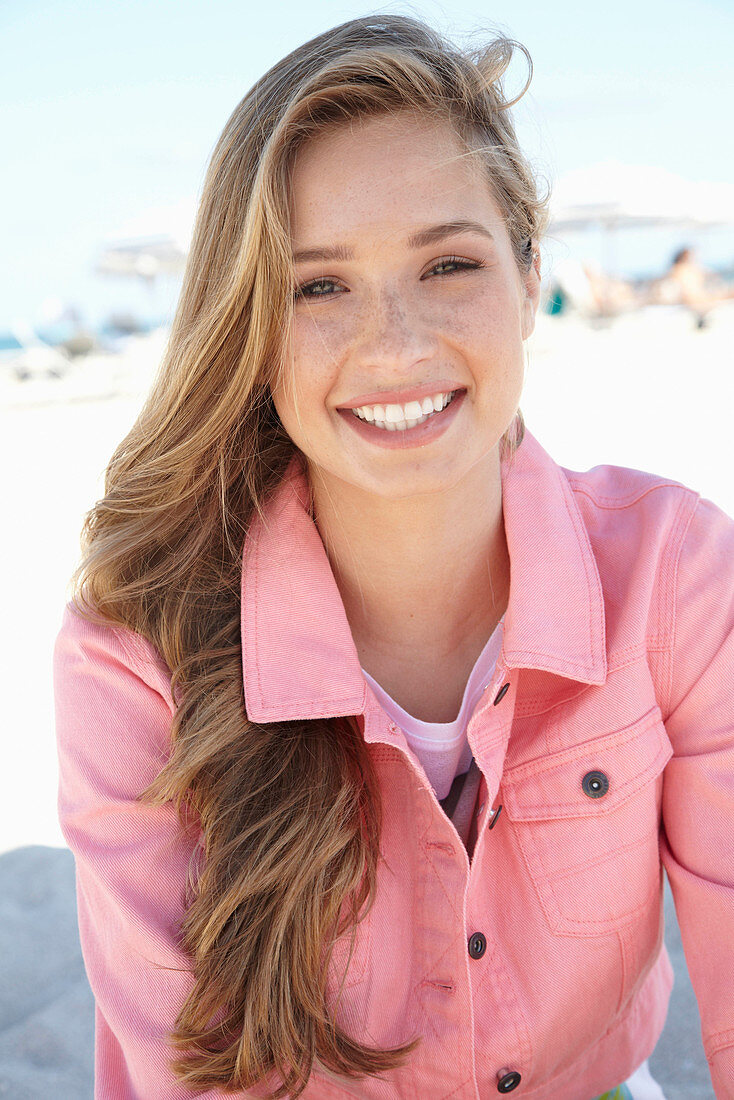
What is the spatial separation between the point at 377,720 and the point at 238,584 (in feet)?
1.33

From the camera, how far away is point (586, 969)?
1641 millimetres

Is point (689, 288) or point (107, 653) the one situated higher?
point (689, 288)

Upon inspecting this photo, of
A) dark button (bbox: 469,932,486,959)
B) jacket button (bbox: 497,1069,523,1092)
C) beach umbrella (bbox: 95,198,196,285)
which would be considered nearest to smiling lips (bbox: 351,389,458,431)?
dark button (bbox: 469,932,486,959)

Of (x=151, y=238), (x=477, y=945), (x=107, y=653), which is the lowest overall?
(x=477, y=945)

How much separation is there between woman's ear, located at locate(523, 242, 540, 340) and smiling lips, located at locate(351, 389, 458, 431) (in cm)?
39

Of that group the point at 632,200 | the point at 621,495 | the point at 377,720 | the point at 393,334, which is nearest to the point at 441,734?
the point at 377,720

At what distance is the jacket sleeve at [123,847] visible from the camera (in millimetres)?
1474

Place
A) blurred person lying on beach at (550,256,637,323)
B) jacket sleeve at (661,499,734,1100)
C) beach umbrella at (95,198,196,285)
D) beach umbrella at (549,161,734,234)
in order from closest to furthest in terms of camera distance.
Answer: jacket sleeve at (661,499,734,1100) < beach umbrella at (95,198,196,285) < beach umbrella at (549,161,734,234) < blurred person lying on beach at (550,256,637,323)

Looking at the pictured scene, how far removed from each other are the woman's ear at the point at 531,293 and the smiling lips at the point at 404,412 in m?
0.39

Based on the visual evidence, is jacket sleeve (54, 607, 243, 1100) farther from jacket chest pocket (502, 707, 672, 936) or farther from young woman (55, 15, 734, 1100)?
jacket chest pocket (502, 707, 672, 936)

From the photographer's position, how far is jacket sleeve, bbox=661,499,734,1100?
5.20 feet

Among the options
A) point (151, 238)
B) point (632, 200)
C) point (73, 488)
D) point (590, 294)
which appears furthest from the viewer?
point (590, 294)

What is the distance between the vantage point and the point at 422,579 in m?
1.84

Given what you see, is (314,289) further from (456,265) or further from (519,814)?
(519,814)
